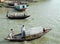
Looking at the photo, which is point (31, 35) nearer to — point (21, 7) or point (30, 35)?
point (30, 35)

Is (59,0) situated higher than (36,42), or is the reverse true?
(59,0)

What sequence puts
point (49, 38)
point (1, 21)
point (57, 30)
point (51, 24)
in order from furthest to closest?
1. point (1, 21)
2. point (51, 24)
3. point (57, 30)
4. point (49, 38)

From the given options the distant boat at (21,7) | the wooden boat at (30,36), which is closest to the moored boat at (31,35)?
the wooden boat at (30,36)

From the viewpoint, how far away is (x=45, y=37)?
915 inches

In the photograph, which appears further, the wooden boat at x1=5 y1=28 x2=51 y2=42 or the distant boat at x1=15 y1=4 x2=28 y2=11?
→ the distant boat at x1=15 y1=4 x2=28 y2=11

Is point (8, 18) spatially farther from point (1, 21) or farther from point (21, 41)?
point (21, 41)

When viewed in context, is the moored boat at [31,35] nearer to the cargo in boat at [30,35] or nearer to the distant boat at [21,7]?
the cargo in boat at [30,35]

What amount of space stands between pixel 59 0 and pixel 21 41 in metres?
39.2

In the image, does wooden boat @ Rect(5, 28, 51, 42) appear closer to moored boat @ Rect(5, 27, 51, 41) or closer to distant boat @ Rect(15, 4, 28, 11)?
moored boat @ Rect(5, 27, 51, 41)

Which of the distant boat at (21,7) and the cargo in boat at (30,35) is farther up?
the distant boat at (21,7)

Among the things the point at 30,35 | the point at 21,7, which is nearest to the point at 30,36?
the point at 30,35

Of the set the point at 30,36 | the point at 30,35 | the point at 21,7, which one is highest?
the point at 21,7

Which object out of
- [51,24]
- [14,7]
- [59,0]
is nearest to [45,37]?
[51,24]

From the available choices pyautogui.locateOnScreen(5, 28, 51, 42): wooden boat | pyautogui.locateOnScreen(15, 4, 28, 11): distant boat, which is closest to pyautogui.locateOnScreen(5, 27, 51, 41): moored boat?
pyautogui.locateOnScreen(5, 28, 51, 42): wooden boat
